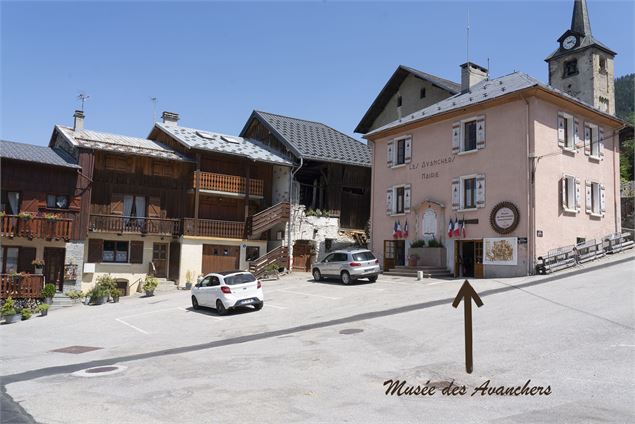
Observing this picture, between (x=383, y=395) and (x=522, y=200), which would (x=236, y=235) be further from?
(x=383, y=395)

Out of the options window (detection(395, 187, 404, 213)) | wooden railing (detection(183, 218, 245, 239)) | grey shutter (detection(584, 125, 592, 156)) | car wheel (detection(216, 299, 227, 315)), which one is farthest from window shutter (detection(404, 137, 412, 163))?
car wheel (detection(216, 299, 227, 315))

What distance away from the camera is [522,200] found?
76.9 ft

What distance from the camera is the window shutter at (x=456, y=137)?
87.8 ft

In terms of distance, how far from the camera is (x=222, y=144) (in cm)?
3341

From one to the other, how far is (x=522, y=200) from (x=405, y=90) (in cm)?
1647

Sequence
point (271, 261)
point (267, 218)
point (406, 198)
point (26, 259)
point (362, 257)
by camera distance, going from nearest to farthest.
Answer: point (362, 257), point (26, 259), point (406, 198), point (271, 261), point (267, 218)

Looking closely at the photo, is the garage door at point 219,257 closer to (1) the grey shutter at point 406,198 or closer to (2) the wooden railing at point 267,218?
(2) the wooden railing at point 267,218

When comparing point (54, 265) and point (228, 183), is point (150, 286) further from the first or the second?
point (228, 183)

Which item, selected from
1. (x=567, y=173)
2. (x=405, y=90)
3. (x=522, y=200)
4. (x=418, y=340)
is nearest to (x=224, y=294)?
(x=418, y=340)

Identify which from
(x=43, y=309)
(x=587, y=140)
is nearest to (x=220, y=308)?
(x=43, y=309)

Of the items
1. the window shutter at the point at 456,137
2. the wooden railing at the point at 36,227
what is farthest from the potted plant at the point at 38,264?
the window shutter at the point at 456,137

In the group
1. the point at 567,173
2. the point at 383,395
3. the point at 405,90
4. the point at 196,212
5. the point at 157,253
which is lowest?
the point at 383,395

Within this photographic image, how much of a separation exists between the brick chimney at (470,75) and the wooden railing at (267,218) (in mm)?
12360

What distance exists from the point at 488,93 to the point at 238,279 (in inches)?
599
